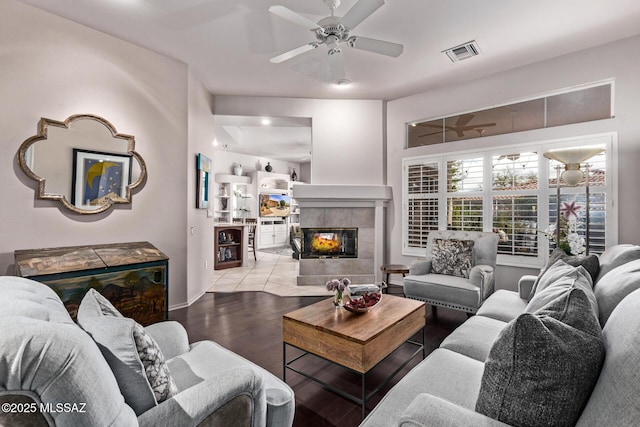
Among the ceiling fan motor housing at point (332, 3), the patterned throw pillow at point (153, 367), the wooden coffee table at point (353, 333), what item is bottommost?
the wooden coffee table at point (353, 333)

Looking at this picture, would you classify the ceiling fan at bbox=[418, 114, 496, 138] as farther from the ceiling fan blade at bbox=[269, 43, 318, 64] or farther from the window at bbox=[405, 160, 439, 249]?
the ceiling fan blade at bbox=[269, 43, 318, 64]

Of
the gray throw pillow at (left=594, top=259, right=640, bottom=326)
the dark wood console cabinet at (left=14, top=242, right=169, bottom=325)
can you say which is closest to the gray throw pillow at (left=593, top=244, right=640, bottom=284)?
the gray throw pillow at (left=594, top=259, right=640, bottom=326)

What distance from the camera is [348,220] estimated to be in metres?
5.10

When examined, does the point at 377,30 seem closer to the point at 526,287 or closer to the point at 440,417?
the point at 526,287

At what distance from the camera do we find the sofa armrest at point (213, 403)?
3.19 feet

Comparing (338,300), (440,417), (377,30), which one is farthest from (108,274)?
(377,30)

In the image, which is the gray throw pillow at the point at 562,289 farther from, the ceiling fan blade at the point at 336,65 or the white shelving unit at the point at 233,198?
the white shelving unit at the point at 233,198

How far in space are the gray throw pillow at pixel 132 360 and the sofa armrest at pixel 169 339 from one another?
0.60 m

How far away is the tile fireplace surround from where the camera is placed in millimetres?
4891

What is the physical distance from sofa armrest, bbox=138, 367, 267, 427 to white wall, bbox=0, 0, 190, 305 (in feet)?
9.30

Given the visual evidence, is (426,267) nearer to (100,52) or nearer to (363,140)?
(363,140)

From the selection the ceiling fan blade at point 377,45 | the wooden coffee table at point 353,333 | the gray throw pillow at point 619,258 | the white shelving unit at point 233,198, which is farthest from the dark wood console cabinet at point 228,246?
the gray throw pillow at point 619,258

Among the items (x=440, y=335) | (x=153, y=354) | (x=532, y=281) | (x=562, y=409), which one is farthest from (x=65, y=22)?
(x=532, y=281)

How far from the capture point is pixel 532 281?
253cm
